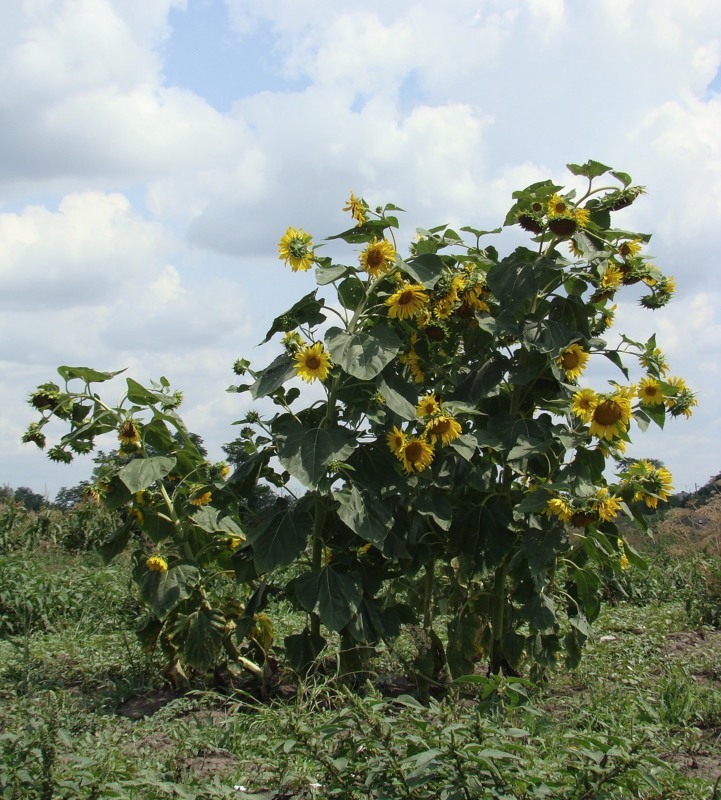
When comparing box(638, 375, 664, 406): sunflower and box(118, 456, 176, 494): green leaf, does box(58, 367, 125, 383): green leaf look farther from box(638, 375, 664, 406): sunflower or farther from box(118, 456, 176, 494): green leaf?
box(638, 375, 664, 406): sunflower

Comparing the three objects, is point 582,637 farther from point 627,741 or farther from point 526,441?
point 627,741

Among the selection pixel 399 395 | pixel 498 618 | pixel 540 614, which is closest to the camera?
pixel 399 395

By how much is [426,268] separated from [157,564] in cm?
167

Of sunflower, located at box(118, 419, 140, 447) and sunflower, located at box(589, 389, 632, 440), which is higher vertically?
sunflower, located at box(118, 419, 140, 447)

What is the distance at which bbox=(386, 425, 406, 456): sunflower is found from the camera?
3.43 meters

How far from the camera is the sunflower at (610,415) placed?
11.1 ft

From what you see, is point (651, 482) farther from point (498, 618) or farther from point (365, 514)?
point (365, 514)

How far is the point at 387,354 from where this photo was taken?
11.1 ft

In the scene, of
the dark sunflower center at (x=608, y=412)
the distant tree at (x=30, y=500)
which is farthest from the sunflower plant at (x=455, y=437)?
the distant tree at (x=30, y=500)

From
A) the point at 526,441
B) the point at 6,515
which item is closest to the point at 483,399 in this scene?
the point at 526,441

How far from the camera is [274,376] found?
3561 mm

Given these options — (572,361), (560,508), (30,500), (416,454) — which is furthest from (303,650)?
(30,500)

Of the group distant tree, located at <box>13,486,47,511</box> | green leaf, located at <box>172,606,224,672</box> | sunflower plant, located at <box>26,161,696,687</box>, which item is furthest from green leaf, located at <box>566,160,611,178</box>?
distant tree, located at <box>13,486,47,511</box>

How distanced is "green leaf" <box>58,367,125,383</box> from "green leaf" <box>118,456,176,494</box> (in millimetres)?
420
